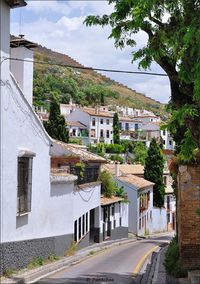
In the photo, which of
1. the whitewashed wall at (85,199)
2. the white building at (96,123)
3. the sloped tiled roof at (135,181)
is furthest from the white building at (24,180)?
the white building at (96,123)

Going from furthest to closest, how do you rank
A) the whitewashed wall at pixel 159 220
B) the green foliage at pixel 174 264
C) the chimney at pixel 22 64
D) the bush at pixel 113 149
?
the bush at pixel 113 149 → the whitewashed wall at pixel 159 220 → the chimney at pixel 22 64 → the green foliage at pixel 174 264

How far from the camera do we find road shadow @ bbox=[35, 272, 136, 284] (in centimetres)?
1599

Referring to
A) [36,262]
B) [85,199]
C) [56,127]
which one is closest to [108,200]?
[85,199]

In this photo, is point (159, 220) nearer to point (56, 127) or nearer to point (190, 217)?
point (56, 127)

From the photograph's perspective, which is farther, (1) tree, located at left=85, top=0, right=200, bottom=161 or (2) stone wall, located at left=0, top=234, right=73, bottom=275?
(2) stone wall, located at left=0, top=234, right=73, bottom=275

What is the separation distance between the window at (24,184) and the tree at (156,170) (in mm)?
40114

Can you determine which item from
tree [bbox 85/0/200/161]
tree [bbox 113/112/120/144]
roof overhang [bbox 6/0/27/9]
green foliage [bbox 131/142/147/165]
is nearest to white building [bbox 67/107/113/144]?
tree [bbox 113/112/120/144]

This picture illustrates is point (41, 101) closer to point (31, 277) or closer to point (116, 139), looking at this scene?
point (116, 139)

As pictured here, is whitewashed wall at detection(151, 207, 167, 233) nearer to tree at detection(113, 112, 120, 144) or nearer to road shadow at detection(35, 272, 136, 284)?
road shadow at detection(35, 272, 136, 284)

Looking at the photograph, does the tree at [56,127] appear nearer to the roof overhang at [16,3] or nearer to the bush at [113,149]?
the bush at [113,149]

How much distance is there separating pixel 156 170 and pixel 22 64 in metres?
39.9

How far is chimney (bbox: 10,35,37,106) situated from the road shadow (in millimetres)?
6468

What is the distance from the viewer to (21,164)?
54.7 feet

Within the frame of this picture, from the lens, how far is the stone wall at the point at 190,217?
14.2m
